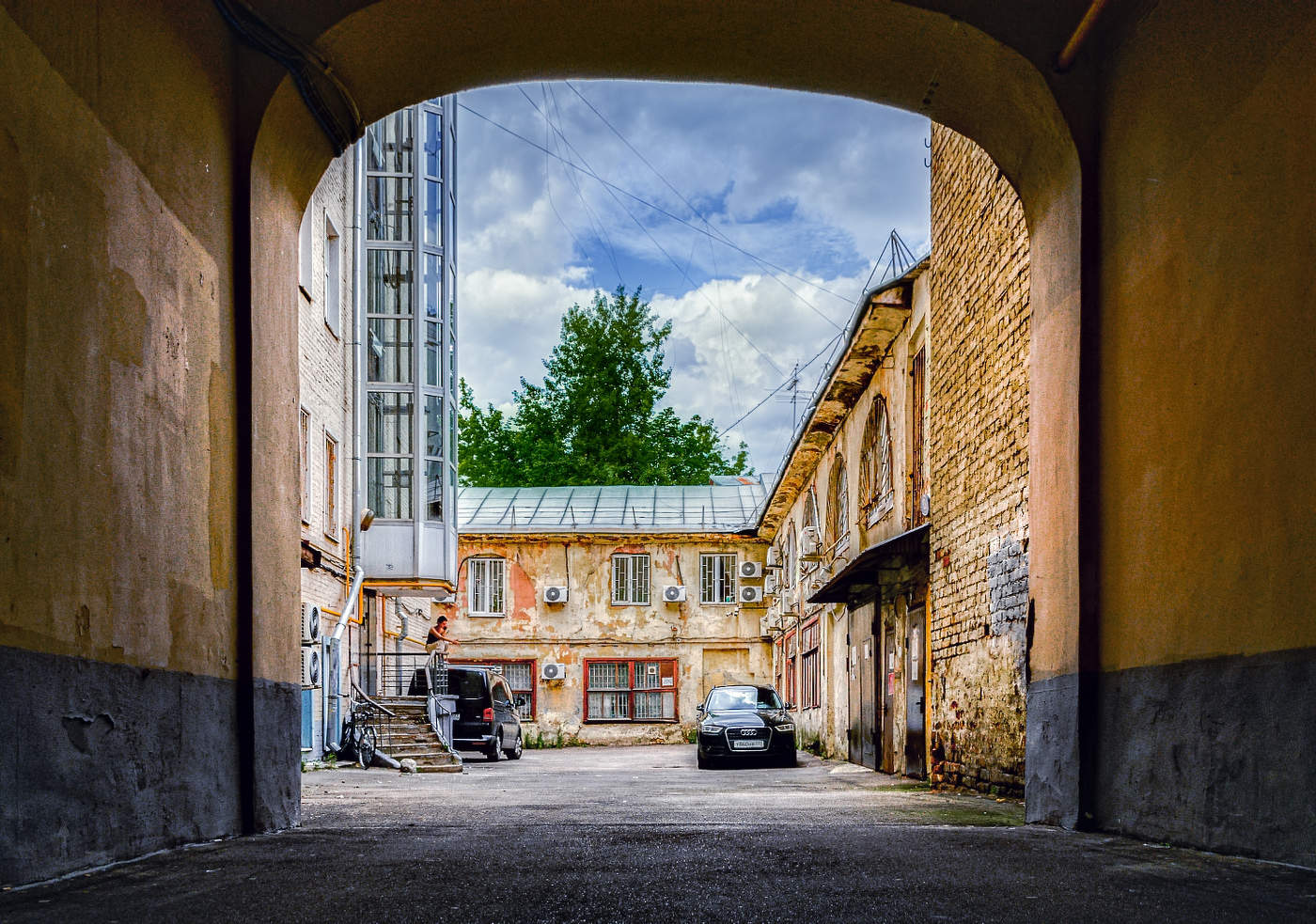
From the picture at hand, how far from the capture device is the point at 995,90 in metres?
7.30

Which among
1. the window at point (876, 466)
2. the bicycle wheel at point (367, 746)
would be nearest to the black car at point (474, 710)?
the bicycle wheel at point (367, 746)

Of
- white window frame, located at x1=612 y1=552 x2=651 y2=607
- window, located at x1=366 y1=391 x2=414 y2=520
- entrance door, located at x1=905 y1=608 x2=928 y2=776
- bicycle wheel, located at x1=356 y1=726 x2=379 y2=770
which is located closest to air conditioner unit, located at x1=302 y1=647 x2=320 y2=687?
bicycle wheel, located at x1=356 y1=726 x2=379 y2=770

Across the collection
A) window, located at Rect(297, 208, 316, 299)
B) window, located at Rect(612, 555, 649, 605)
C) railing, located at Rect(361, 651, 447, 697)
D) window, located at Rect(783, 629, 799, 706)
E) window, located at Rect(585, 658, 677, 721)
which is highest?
window, located at Rect(297, 208, 316, 299)

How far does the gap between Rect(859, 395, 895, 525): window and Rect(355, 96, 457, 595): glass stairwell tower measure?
23.7ft

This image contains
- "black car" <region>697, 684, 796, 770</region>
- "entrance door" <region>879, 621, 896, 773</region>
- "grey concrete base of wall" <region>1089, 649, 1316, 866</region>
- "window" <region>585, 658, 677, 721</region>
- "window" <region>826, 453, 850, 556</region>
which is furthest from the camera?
"window" <region>585, 658, 677, 721</region>

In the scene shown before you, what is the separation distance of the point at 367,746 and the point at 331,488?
12.6 feet

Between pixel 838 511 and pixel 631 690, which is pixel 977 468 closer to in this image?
pixel 838 511

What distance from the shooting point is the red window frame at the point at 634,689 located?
34.2m

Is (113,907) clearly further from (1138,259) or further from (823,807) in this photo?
(823,807)

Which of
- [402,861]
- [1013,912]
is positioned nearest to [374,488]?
[402,861]

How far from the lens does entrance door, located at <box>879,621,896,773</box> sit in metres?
15.5

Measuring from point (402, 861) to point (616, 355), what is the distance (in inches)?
1555

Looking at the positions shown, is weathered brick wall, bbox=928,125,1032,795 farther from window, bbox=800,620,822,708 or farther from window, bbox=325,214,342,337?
window, bbox=800,620,822,708

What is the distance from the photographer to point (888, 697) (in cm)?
1591
